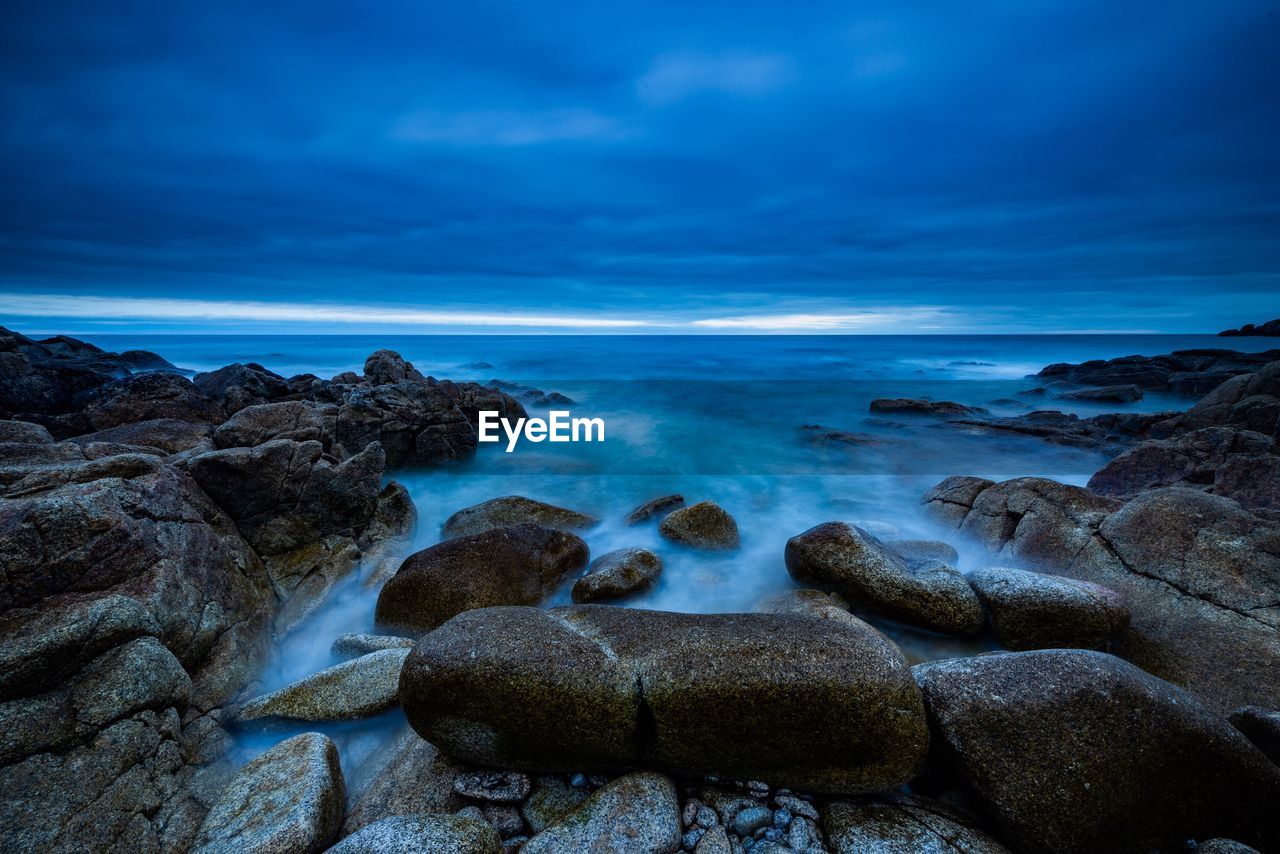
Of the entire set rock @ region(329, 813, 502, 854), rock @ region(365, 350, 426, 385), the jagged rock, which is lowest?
rock @ region(329, 813, 502, 854)

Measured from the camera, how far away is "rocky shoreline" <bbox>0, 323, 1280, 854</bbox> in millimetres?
3078

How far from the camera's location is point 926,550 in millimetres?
6906

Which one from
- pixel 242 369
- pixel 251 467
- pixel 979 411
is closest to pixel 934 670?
pixel 251 467

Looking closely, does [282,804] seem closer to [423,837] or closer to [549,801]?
[423,837]

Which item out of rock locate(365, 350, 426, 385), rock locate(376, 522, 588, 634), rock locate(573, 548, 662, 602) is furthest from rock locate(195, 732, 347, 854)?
rock locate(365, 350, 426, 385)

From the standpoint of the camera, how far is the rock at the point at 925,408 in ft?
59.8

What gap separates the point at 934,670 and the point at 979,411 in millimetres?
18110

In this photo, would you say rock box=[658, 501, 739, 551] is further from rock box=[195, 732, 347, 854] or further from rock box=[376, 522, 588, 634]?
rock box=[195, 732, 347, 854]

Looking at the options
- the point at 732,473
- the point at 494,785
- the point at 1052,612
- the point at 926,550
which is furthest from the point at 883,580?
the point at 732,473

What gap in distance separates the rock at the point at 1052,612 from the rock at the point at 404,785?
16.5 ft

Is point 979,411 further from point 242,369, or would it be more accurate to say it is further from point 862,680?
point 242,369

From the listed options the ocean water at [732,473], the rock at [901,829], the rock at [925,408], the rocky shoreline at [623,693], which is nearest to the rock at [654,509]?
Answer: the ocean water at [732,473]

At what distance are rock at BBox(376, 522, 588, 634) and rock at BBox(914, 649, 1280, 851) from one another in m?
4.45

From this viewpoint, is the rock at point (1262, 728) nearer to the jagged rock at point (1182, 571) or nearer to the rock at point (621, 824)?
the jagged rock at point (1182, 571)
